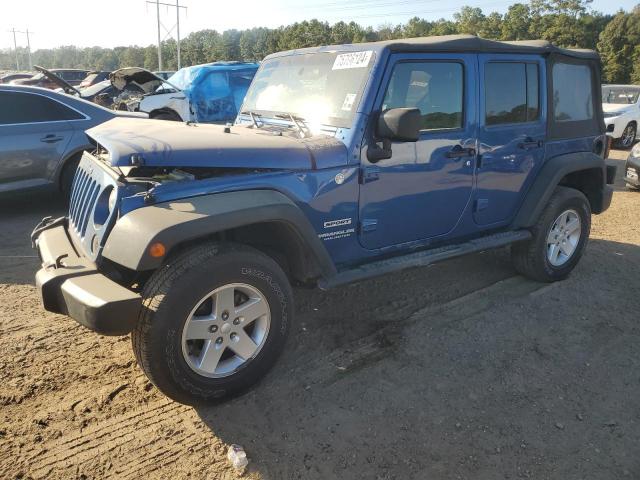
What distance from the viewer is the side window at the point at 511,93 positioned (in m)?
3.99

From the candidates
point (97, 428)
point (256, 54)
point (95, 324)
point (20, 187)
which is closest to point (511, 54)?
point (95, 324)

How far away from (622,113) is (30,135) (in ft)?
45.2

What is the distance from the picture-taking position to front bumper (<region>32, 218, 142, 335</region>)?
245 cm

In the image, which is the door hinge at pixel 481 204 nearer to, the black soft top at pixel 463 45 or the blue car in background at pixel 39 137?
the black soft top at pixel 463 45

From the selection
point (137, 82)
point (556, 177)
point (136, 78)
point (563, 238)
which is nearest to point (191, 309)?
point (556, 177)

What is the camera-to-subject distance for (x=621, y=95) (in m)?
14.6

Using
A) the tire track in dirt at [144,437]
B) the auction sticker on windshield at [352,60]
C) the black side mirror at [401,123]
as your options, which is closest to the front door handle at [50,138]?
the auction sticker on windshield at [352,60]

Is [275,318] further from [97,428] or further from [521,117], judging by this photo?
[521,117]

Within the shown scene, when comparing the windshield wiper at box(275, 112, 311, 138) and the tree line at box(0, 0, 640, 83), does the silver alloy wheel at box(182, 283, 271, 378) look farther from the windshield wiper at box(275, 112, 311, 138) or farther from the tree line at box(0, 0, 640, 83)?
the tree line at box(0, 0, 640, 83)

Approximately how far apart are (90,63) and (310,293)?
116575 millimetres

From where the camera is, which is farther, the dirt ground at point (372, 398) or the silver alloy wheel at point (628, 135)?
the silver alloy wheel at point (628, 135)

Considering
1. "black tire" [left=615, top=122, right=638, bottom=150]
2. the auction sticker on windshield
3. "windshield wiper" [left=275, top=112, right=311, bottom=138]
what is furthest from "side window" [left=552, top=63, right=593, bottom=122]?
"black tire" [left=615, top=122, right=638, bottom=150]

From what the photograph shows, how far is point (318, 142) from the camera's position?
3.26 meters

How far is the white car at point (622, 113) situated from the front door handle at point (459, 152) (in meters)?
11.1
